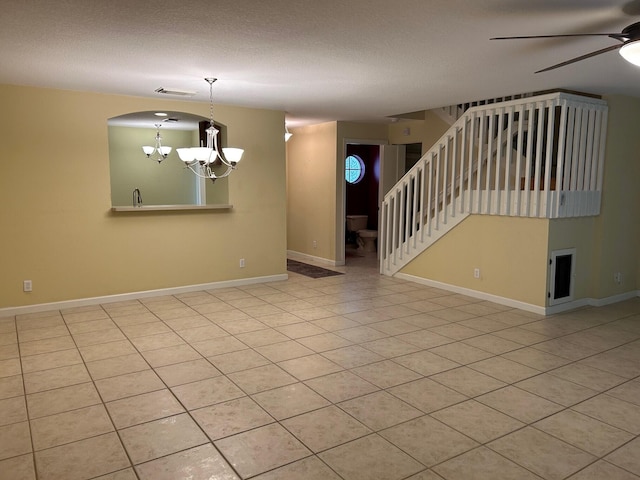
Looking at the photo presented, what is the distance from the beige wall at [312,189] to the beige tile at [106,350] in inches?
175

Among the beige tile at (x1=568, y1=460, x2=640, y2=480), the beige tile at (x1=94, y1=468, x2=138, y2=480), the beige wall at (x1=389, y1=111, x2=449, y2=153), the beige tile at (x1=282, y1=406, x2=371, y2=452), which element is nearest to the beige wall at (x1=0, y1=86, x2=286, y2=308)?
the beige wall at (x1=389, y1=111, x2=449, y2=153)

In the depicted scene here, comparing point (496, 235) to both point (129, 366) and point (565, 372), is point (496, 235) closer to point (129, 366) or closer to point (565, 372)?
point (565, 372)

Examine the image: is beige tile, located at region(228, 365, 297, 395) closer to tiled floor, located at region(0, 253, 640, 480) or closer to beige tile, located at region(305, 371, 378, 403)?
tiled floor, located at region(0, 253, 640, 480)

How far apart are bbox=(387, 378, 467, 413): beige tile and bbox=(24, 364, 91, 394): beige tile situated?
225 cm

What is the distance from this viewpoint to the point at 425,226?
6500 mm

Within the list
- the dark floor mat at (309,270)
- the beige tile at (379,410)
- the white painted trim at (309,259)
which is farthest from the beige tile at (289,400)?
the white painted trim at (309,259)

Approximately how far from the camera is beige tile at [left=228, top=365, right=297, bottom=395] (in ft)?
10.8

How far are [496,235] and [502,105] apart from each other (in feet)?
4.90

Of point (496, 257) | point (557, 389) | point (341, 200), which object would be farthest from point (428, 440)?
point (341, 200)

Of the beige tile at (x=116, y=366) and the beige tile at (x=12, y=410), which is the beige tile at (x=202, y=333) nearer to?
the beige tile at (x=116, y=366)

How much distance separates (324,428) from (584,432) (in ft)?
4.97

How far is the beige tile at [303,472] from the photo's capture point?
230 cm

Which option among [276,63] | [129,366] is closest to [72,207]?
[129,366]

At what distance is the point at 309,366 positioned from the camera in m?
3.67
